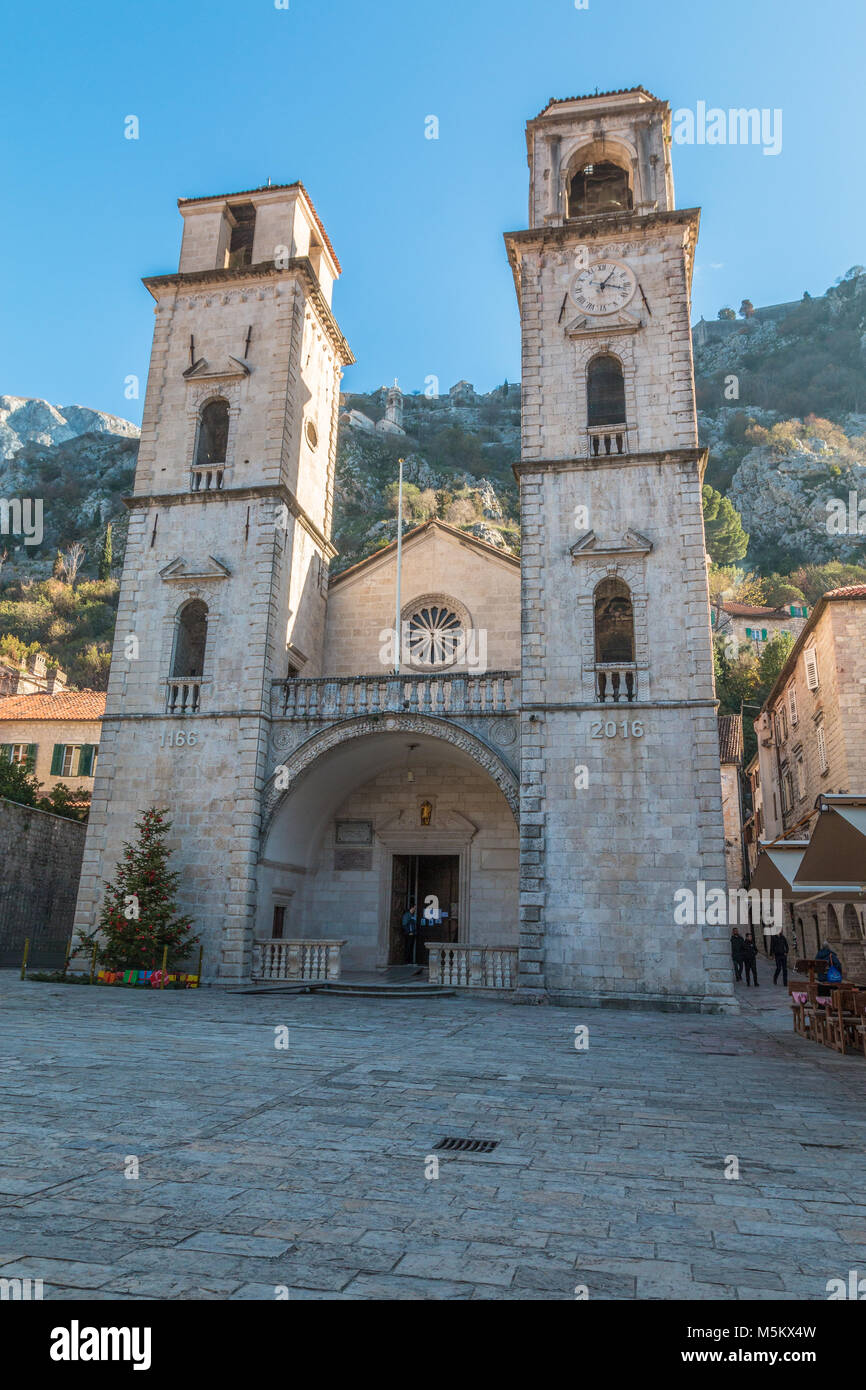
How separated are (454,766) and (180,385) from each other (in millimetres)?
11398

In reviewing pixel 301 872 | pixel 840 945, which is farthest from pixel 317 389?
pixel 840 945

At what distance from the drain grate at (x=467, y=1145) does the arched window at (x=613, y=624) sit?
13.6 metres

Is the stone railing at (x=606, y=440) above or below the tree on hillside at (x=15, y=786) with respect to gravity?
above

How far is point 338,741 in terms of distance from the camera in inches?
725

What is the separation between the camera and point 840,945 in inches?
981

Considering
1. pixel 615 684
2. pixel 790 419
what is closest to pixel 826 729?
pixel 615 684

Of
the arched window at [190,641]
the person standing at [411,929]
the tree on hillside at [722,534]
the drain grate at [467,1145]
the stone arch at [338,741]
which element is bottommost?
the drain grate at [467,1145]

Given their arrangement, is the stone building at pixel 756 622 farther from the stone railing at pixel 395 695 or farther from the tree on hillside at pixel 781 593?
the stone railing at pixel 395 695

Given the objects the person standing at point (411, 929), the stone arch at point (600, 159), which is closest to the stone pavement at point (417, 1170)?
the person standing at point (411, 929)

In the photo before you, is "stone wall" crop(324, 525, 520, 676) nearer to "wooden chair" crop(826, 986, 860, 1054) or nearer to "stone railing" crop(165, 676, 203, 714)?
"stone railing" crop(165, 676, 203, 714)

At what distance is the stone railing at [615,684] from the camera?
55.9 ft

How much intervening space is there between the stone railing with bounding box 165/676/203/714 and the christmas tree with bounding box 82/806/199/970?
2704 millimetres

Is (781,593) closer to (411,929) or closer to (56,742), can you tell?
(56,742)
